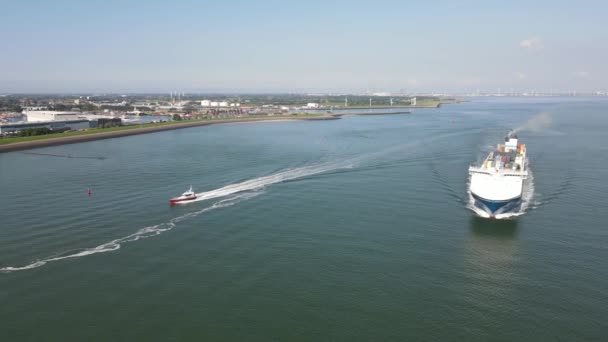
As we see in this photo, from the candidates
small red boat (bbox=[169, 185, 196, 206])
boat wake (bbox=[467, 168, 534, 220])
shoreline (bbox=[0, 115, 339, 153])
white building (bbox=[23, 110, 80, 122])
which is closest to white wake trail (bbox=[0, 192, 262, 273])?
small red boat (bbox=[169, 185, 196, 206])

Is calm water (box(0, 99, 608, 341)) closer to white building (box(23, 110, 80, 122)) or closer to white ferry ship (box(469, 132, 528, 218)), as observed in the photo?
white ferry ship (box(469, 132, 528, 218))

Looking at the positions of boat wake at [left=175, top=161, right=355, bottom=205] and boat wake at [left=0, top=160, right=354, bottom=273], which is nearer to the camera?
boat wake at [left=0, top=160, right=354, bottom=273]

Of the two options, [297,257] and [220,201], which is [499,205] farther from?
[220,201]

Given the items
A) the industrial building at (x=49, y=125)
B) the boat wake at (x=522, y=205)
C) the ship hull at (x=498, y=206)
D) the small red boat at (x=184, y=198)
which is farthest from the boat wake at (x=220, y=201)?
the industrial building at (x=49, y=125)

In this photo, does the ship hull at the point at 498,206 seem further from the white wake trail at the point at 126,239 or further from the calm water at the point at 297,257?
the white wake trail at the point at 126,239

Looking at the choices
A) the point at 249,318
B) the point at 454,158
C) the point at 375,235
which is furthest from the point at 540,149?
the point at 249,318

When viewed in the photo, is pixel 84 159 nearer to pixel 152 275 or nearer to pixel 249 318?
pixel 152 275
